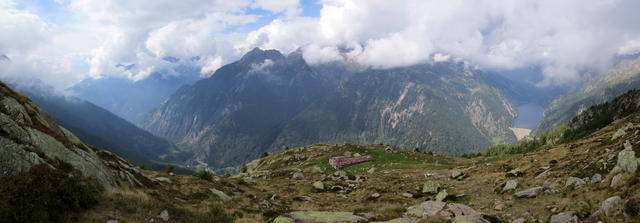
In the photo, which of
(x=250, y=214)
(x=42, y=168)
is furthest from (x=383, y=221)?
(x=42, y=168)

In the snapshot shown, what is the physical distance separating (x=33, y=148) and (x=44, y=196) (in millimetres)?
4504

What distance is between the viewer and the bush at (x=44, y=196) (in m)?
12.1

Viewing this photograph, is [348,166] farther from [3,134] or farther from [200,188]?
[3,134]

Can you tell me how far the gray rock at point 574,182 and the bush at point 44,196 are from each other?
103 ft

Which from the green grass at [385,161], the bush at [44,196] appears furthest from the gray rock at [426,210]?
the green grass at [385,161]

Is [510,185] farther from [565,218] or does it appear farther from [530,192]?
[565,218]

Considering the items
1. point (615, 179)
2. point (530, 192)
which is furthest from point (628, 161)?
point (530, 192)

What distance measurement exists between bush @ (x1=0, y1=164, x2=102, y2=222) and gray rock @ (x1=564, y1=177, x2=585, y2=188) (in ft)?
103

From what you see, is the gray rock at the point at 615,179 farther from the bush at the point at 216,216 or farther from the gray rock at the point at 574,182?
the bush at the point at 216,216

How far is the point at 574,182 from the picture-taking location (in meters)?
20.1

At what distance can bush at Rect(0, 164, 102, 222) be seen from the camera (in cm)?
1209

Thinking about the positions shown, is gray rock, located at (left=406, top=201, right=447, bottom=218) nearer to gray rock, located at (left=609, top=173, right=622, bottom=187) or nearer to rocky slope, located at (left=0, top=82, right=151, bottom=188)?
gray rock, located at (left=609, top=173, right=622, bottom=187)

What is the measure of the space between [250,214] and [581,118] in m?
217

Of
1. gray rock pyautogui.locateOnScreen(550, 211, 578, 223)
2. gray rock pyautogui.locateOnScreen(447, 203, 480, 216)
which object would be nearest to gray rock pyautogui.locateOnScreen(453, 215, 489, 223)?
gray rock pyautogui.locateOnScreen(447, 203, 480, 216)
